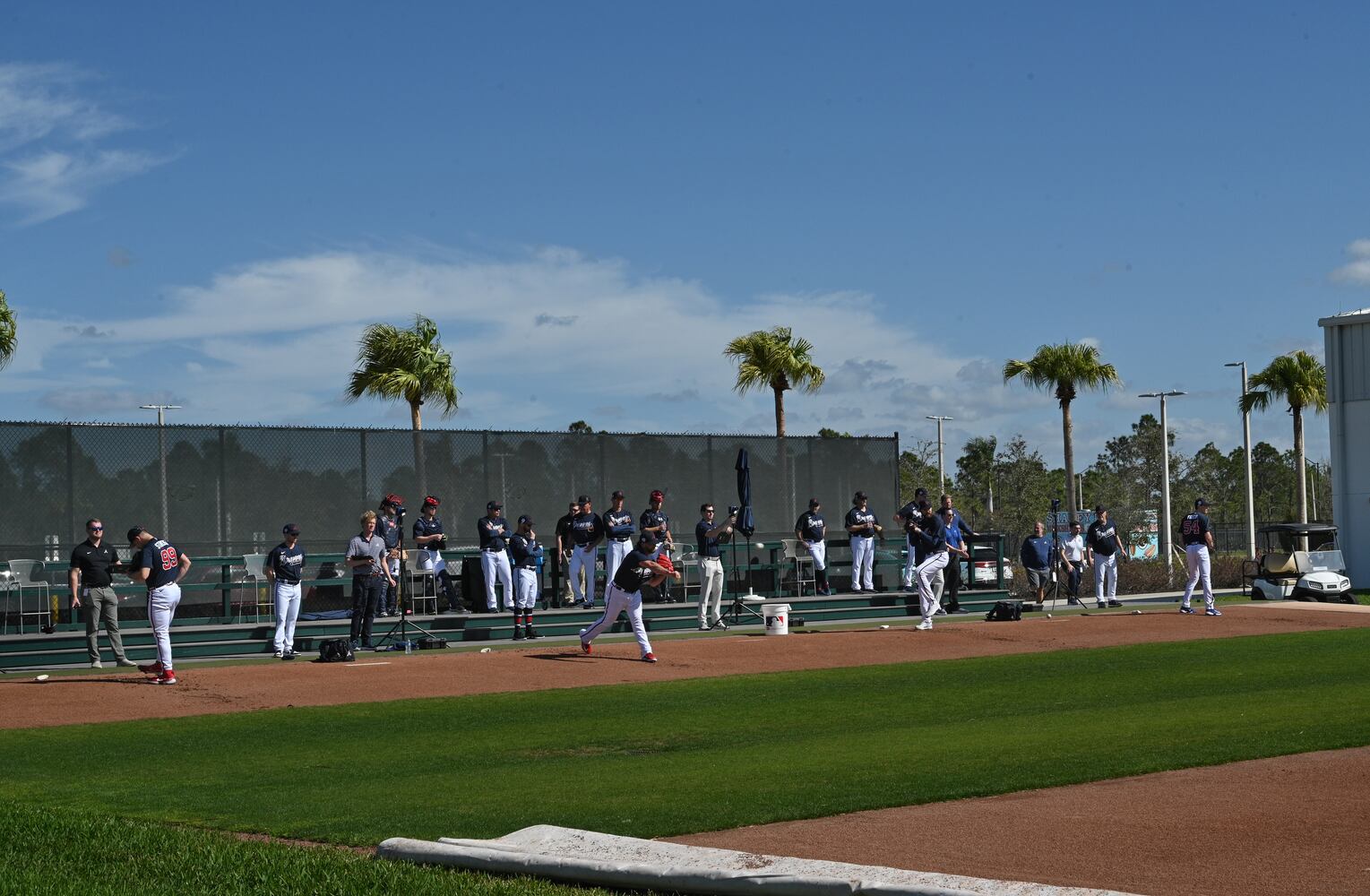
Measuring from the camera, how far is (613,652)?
22.6 meters

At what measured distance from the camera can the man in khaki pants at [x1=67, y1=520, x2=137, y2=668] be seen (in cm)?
2044

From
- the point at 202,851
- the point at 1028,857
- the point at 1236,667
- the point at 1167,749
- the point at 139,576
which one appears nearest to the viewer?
the point at 1028,857

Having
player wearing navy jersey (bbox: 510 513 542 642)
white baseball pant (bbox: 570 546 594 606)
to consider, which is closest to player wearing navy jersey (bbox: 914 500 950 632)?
white baseball pant (bbox: 570 546 594 606)

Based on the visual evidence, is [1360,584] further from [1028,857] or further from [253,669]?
[1028,857]

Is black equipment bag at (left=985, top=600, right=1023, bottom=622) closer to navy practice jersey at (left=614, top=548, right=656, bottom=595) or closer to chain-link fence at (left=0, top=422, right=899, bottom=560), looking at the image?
chain-link fence at (left=0, top=422, right=899, bottom=560)

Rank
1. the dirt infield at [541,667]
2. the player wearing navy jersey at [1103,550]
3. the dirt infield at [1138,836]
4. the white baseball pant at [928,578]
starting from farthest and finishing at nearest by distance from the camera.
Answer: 1. the player wearing navy jersey at [1103,550]
2. the white baseball pant at [928,578]
3. the dirt infield at [541,667]
4. the dirt infield at [1138,836]

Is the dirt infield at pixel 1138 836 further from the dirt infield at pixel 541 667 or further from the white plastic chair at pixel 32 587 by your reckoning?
the white plastic chair at pixel 32 587

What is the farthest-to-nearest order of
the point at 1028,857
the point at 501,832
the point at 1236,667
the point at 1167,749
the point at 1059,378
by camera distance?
the point at 1059,378
the point at 1236,667
the point at 1167,749
the point at 501,832
the point at 1028,857

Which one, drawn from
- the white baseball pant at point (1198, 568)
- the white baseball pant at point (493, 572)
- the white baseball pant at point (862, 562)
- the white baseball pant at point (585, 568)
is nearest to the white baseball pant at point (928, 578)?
the white baseball pant at point (1198, 568)

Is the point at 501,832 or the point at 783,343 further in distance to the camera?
the point at 783,343

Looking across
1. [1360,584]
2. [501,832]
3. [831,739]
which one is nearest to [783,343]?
[1360,584]

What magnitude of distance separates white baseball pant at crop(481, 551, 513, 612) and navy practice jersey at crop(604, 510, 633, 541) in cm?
180

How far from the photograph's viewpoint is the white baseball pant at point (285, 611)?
21.7m

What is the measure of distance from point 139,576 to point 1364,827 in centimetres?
1453
